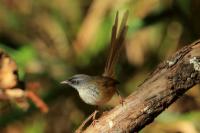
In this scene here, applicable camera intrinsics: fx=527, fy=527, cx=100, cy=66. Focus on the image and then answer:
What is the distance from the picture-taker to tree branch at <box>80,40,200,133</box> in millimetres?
1973

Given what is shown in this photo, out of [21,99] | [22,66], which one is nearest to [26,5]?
[22,66]

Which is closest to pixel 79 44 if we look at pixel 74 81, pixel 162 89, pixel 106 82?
pixel 74 81

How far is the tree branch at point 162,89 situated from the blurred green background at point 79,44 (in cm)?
166

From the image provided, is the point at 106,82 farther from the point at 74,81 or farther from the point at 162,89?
the point at 162,89

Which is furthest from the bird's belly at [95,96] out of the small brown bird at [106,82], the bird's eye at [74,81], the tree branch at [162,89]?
the tree branch at [162,89]

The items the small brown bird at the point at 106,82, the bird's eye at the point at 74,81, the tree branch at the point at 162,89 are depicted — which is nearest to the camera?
the tree branch at the point at 162,89

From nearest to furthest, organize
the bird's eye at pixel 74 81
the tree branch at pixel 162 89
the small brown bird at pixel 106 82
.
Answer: the tree branch at pixel 162 89 < the small brown bird at pixel 106 82 < the bird's eye at pixel 74 81

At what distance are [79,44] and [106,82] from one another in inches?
67.5

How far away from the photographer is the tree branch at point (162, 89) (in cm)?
197

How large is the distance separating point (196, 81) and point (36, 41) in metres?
2.78

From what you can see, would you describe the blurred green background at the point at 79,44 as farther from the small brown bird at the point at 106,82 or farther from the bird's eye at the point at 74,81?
the small brown bird at the point at 106,82

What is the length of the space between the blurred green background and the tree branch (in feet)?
5.44

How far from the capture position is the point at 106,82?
267cm

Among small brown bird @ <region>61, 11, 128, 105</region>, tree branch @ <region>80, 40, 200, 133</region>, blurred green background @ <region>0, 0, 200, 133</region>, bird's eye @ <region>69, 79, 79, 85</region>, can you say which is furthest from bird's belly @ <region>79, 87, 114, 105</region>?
blurred green background @ <region>0, 0, 200, 133</region>
